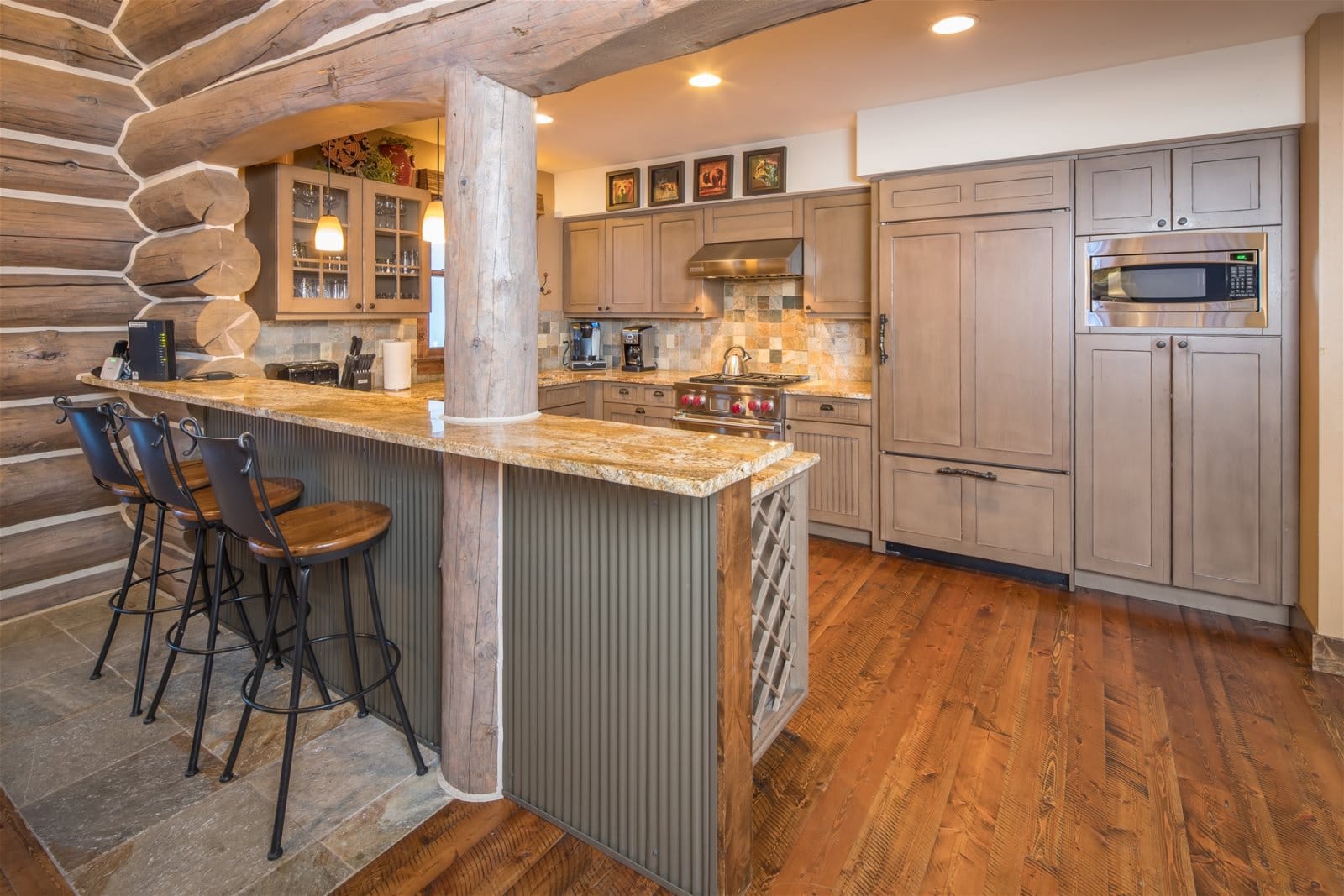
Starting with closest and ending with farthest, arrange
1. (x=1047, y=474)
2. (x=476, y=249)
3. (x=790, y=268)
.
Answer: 1. (x=476, y=249)
2. (x=1047, y=474)
3. (x=790, y=268)

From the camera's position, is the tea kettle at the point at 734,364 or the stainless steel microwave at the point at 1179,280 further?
the tea kettle at the point at 734,364

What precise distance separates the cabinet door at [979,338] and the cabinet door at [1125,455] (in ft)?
0.36

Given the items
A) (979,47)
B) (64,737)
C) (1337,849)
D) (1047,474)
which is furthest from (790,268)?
(64,737)

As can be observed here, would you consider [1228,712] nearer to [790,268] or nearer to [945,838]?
[945,838]

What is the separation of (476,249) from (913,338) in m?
2.66

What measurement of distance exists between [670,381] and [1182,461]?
2984mm

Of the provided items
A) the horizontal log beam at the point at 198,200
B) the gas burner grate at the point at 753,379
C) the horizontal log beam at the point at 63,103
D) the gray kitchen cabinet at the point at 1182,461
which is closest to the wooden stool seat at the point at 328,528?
the horizontal log beam at the point at 198,200

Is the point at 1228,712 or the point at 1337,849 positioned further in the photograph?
the point at 1228,712

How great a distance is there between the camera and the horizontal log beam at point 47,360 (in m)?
3.12

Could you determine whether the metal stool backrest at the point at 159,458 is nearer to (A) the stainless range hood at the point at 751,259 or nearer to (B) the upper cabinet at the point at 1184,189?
(A) the stainless range hood at the point at 751,259

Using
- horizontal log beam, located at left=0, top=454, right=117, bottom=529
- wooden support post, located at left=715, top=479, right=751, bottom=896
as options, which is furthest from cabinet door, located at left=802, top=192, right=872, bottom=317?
horizontal log beam, located at left=0, top=454, right=117, bottom=529

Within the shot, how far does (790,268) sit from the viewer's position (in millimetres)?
4430

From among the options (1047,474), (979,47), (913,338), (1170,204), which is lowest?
(1047,474)

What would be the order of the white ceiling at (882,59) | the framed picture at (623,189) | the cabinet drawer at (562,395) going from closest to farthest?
the white ceiling at (882,59), the cabinet drawer at (562,395), the framed picture at (623,189)
